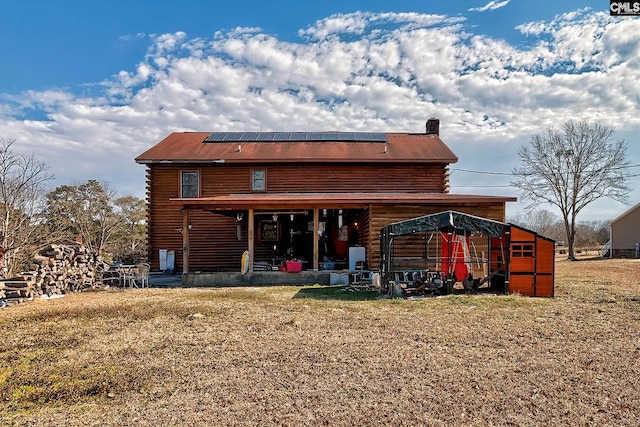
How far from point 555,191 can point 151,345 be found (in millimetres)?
32642

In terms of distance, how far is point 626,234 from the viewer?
29.7 m

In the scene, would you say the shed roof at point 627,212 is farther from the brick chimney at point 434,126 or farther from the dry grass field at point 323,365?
the dry grass field at point 323,365

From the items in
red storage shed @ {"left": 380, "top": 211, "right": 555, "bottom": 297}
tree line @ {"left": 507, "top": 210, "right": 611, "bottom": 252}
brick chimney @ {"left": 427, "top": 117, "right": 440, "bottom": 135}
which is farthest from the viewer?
tree line @ {"left": 507, "top": 210, "right": 611, "bottom": 252}

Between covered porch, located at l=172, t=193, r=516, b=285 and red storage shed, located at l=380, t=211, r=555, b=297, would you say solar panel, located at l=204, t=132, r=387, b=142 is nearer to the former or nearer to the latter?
covered porch, located at l=172, t=193, r=516, b=285

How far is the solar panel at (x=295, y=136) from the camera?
68.9ft

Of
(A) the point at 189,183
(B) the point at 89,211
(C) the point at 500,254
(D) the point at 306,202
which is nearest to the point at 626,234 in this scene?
(C) the point at 500,254

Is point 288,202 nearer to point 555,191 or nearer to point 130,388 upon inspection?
point 130,388

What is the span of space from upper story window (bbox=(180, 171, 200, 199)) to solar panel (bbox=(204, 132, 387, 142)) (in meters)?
2.92

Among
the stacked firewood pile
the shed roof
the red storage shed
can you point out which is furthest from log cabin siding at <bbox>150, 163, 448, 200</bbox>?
the shed roof

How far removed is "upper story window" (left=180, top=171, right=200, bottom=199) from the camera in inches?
720

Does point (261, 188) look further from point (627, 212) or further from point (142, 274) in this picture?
point (627, 212)

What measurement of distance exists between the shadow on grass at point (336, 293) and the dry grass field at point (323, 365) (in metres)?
1.16

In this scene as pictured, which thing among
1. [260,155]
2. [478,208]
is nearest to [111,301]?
[260,155]

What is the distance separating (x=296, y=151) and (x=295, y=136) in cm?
275
